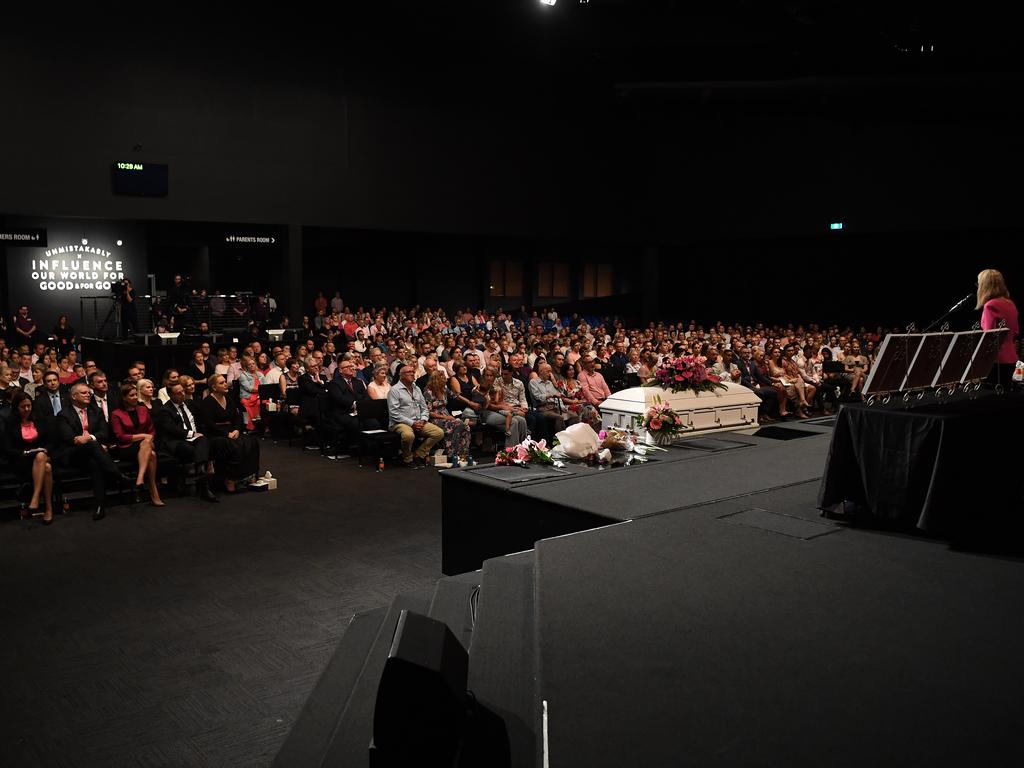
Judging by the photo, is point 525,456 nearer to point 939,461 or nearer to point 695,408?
point 695,408

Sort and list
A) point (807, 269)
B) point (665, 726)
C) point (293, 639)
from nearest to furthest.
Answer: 1. point (665, 726)
2. point (293, 639)
3. point (807, 269)

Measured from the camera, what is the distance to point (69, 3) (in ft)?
49.3

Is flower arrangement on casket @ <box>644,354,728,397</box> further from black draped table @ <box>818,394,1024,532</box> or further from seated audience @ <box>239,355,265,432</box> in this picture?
seated audience @ <box>239,355,265,432</box>

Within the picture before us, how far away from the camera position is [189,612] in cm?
475

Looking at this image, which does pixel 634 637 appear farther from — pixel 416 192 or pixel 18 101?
pixel 416 192

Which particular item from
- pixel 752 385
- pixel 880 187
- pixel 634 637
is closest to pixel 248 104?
pixel 752 385

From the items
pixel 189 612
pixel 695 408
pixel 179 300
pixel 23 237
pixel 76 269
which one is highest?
pixel 23 237

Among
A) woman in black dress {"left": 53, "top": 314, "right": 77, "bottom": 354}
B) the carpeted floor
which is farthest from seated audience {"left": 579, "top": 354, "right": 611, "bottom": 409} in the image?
woman in black dress {"left": 53, "top": 314, "right": 77, "bottom": 354}

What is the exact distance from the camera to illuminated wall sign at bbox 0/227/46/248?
16.6 meters

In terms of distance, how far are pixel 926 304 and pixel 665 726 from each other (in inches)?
851

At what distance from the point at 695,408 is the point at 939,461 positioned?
4046mm

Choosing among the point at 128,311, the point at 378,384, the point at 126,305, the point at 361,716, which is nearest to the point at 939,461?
the point at 361,716

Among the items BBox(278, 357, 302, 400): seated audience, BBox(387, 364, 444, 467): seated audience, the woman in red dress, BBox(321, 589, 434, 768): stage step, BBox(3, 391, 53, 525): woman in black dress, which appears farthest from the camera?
BBox(278, 357, 302, 400): seated audience

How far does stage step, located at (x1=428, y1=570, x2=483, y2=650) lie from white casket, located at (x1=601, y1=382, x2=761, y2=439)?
311cm
